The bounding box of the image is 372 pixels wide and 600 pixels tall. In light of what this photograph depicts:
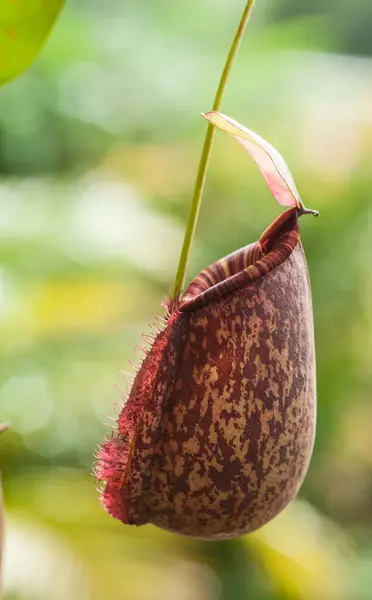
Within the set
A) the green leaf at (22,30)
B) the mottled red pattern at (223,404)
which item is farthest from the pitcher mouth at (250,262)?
the green leaf at (22,30)

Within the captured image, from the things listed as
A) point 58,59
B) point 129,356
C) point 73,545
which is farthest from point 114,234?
point 58,59

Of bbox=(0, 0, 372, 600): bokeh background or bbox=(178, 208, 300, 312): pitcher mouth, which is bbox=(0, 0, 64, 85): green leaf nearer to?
bbox=(178, 208, 300, 312): pitcher mouth

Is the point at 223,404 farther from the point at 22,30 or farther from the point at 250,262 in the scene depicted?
the point at 22,30

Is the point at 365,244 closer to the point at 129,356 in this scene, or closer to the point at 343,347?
the point at 343,347

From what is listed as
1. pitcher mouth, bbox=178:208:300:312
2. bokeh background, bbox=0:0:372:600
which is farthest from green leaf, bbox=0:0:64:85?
bokeh background, bbox=0:0:372:600

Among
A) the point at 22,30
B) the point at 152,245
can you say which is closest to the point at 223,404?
the point at 22,30
